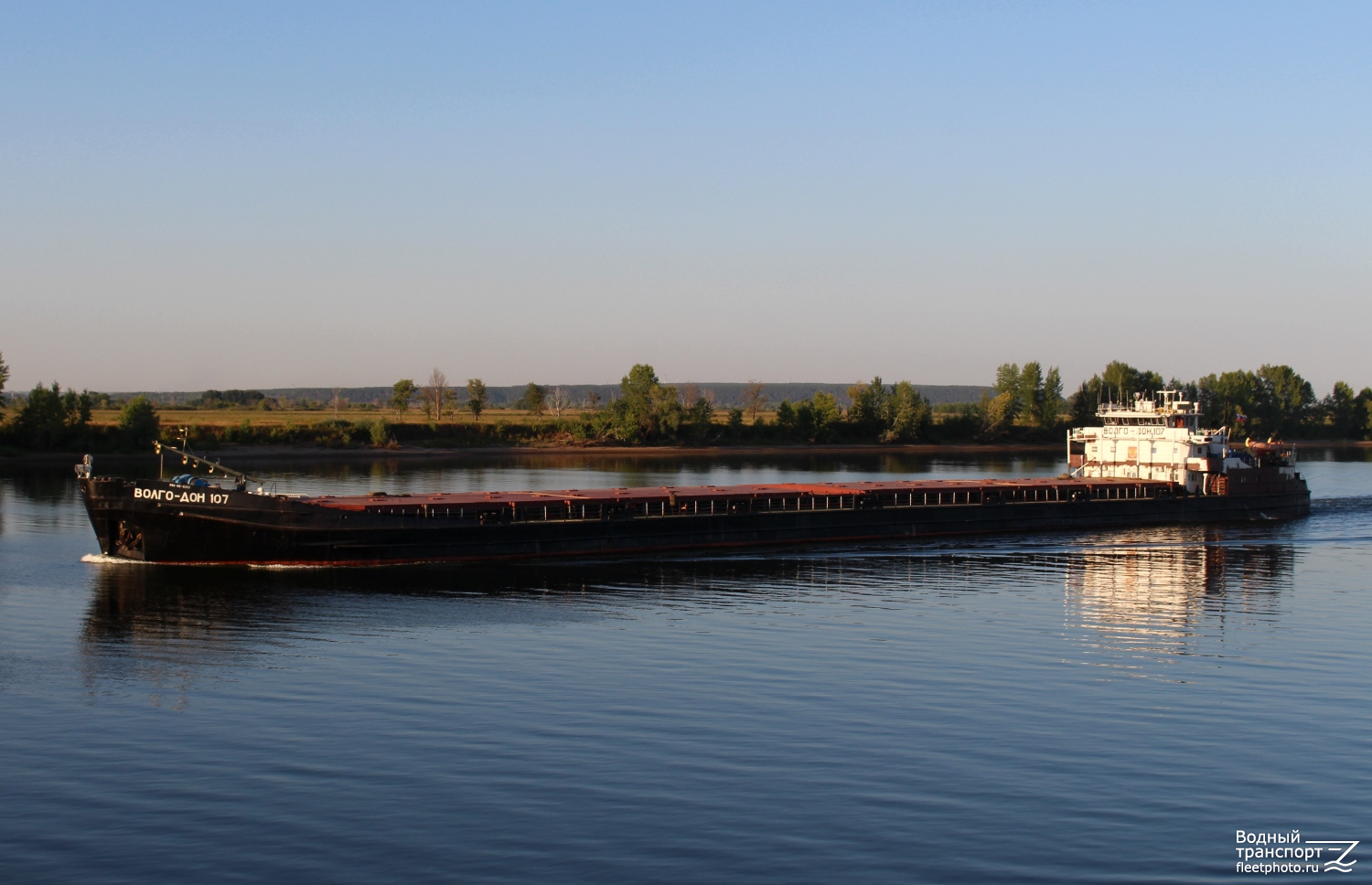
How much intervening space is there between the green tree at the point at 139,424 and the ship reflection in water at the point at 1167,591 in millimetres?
91915

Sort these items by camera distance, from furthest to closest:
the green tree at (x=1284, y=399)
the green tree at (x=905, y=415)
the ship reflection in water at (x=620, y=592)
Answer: the green tree at (x=1284, y=399)
the green tree at (x=905, y=415)
the ship reflection in water at (x=620, y=592)

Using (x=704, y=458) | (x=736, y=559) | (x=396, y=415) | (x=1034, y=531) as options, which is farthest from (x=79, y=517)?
(x=396, y=415)

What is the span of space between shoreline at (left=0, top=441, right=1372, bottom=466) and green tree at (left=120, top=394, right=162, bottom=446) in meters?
2.19

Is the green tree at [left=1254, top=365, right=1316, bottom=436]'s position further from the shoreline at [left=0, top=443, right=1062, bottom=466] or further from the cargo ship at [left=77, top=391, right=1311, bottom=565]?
the cargo ship at [left=77, top=391, right=1311, bottom=565]

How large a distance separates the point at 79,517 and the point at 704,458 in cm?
8152

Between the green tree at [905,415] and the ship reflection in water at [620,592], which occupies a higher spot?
the green tree at [905,415]

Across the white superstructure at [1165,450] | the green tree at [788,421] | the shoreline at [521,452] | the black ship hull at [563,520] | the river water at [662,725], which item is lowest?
the river water at [662,725]

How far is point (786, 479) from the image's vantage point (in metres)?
93.0

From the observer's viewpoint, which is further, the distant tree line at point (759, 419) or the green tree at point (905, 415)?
the green tree at point (905, 415)

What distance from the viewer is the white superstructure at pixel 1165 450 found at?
63.5 metres

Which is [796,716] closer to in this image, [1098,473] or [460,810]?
[460,810]

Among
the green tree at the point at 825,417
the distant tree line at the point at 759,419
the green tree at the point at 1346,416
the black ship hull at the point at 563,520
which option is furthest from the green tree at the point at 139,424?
the green tree at the point at 1346,416

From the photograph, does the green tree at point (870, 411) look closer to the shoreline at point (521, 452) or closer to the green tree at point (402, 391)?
the shoreline at point (521, 452)

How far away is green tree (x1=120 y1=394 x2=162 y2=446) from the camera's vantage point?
109938 millimetres
